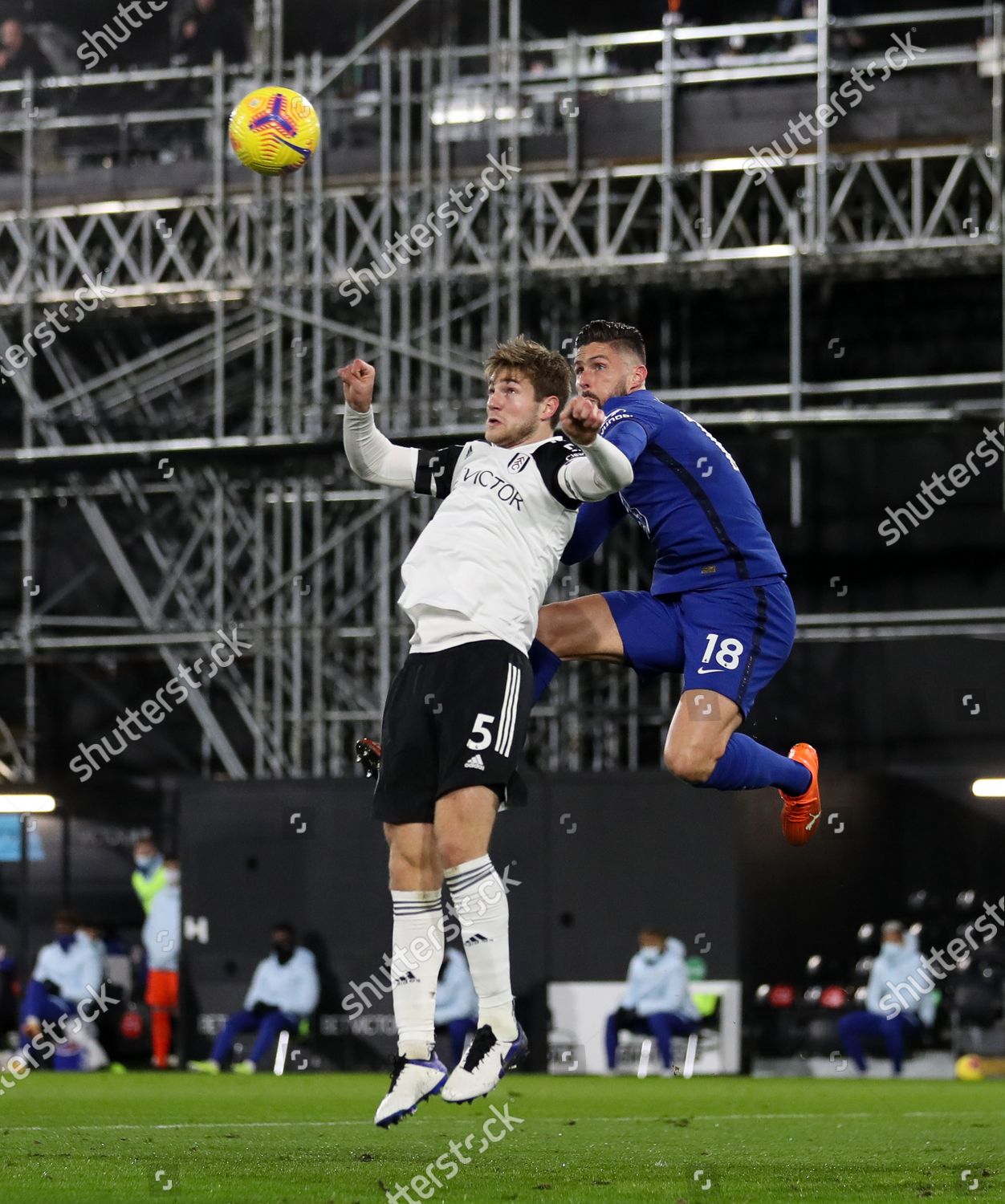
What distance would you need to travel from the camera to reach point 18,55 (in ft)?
67.3

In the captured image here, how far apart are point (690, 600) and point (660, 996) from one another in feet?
30.9

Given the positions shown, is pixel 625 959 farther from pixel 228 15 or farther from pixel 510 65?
pixel 228 15

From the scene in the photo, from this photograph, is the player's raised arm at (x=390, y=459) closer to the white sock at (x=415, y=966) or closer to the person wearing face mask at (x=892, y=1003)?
the white sock at (x=415, y=966)

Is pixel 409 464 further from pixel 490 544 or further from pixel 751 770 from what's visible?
pixel 751 770

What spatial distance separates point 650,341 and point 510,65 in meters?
2.98

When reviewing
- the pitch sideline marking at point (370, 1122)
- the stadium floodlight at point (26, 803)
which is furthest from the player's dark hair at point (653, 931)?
the pitch sideline marking at point (370, 1122)

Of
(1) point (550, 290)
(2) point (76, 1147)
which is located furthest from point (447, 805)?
(1) point (550, 290)

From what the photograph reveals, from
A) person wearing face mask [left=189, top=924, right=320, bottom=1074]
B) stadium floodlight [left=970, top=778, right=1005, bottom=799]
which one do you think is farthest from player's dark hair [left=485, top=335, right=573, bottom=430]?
person wearing face mask [left=189, top=924, right=320, bottom=1074]

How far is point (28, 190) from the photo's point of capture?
19391 mm

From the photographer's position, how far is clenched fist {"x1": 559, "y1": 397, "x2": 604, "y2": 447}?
245 inches

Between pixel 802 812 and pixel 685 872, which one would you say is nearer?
pixel 802 812

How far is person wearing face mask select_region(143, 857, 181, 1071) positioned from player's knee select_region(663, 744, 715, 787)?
1129cm

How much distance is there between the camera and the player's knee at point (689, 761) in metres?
7.61

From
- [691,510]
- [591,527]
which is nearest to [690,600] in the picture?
[691,510]
